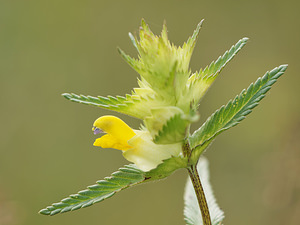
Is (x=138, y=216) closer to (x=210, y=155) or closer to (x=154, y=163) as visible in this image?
(x=210, y=155)

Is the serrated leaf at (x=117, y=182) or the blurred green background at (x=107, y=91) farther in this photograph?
the blurred green background at (x=107, y=91)

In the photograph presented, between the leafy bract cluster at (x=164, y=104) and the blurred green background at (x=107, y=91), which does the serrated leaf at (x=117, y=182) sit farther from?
the blurred green background at (x=107, y=91)

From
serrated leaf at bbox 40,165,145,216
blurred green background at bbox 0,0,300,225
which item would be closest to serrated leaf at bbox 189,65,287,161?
serrated leaf at bbox 40,165,145,216

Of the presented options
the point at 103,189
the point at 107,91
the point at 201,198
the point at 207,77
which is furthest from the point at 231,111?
the point at 107,91

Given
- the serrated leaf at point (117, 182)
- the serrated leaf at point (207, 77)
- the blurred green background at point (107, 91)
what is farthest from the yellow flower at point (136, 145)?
the blurred green background at point (107, 91)

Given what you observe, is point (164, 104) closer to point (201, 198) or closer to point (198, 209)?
point (201, 198)

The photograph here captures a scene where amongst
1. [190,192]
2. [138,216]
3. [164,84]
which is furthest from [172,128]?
[138,216]
